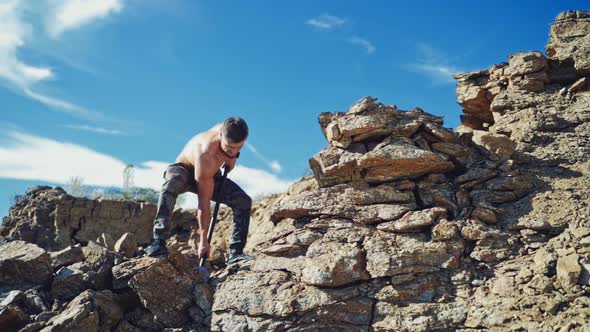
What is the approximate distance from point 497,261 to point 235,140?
9.67 feet

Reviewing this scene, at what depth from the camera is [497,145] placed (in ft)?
19.0

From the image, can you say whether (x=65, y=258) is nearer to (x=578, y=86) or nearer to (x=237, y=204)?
(x=237, y=204)

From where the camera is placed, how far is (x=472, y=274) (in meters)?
4.66

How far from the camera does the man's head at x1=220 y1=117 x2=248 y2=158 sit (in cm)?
547

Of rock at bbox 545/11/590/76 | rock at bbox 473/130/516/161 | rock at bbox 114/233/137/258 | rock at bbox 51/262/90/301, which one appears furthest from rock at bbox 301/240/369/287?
rock at bbox 545/11/590/76

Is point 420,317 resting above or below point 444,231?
below

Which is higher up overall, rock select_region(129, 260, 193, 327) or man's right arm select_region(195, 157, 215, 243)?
man's right arm select_region(195, 157, 215, 243)

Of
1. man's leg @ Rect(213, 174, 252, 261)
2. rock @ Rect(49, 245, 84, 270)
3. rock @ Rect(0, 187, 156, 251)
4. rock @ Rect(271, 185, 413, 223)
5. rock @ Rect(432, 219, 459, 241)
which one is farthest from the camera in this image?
rock @ Rect(0, 187, 156, 251)

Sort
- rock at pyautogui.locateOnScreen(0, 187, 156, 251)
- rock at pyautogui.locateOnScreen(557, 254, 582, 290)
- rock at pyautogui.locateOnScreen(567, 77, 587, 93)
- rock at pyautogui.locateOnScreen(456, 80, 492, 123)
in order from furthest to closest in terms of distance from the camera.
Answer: rock at pyautogui.locateOnScreen(0, 187, 156, 251) → rock at pyautogui.locateOnScreen(456, 80, 492, 123) → rock at pyautogui.locateOnScreen(567, 77, 587, 93) → rock at pyautogui.locateOnScreen(557, 254, 582, 290)

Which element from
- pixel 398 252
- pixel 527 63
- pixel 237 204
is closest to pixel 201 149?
pixel 237 204

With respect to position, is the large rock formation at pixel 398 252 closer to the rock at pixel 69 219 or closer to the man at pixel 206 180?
the man at pixel 206 180

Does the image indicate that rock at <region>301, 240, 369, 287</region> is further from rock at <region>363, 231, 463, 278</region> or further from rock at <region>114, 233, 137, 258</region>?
rock at <region>114, 233, 137, 258</region>

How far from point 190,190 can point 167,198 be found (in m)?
0.38

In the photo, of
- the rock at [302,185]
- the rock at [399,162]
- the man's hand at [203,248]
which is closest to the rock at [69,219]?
the rock at [302,185]
